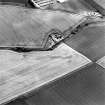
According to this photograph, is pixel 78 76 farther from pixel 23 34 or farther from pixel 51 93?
pixel 23 34

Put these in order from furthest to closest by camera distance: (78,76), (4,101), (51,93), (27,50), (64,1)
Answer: (64,1) → (27,50) → (78,76) → (51,93) → (4,101)

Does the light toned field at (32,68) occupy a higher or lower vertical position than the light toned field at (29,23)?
lower

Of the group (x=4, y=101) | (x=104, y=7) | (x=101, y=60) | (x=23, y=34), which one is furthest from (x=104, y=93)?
(x=104, y=7)

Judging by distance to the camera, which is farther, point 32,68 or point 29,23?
point 29,23

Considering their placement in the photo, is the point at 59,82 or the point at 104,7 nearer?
the point at 59,82

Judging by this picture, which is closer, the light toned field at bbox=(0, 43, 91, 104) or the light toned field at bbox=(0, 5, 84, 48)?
the light toned field at bbox=(0, 43, 91, 104)

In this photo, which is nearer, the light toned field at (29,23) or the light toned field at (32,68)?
the light toned field at (32,68)

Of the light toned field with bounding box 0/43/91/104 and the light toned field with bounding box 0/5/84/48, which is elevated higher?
the light toned field with bounding box 0/5/84/48

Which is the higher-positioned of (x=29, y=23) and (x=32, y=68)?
(x=29, y=23)
